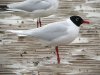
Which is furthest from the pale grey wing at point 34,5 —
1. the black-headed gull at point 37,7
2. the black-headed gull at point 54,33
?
the black-headed gull at point 54,33

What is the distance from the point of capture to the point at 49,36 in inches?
221

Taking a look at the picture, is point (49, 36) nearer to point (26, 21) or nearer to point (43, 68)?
point (43, 68)

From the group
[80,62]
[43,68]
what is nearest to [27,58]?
[43,68]

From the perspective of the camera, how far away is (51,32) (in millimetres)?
5629

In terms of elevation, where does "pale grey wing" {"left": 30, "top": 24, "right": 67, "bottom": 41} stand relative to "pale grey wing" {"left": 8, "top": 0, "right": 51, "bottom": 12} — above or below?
below

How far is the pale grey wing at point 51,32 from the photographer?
5598 millimetres

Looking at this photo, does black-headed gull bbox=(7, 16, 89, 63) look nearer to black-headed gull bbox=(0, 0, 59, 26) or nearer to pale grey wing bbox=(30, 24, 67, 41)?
pale grey wing bbox=(30, 24, 67, 41)

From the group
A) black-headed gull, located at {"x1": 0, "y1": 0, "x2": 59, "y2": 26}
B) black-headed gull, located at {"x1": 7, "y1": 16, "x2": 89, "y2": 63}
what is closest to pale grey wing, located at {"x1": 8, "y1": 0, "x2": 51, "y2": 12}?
black-headed gull, located at {"x1": 0, "y1": 0, "x2": 59, "y2": 26}

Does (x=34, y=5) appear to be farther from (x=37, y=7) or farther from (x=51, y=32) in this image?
(x=51, y=32)

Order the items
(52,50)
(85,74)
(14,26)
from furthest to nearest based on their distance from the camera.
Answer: (14,26) → (52,50) → (85,74)

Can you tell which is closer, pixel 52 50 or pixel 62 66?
pixel 62 66

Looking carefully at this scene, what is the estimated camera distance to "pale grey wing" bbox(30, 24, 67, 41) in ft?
18.4

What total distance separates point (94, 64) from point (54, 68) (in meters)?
0.62

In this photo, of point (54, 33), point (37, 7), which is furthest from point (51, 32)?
point (37, 7)
